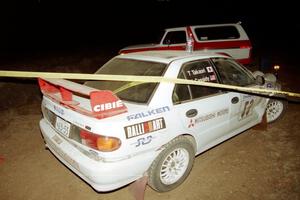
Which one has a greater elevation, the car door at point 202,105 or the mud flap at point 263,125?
the car door at point 202,105

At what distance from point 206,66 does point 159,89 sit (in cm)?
99

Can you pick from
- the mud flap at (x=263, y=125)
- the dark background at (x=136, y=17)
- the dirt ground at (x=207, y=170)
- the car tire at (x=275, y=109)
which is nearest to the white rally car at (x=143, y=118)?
the dirt ground at (x=207, y=170)

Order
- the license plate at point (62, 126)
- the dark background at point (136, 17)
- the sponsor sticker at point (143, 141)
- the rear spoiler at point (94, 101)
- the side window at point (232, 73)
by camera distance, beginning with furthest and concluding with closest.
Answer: the dark background at point (136, 17)
the side window at point (232, 73)
the license plate at point (62, 126)
the sponsor sticker at point (143, 141)
the rear spoiler at point (94, 101)

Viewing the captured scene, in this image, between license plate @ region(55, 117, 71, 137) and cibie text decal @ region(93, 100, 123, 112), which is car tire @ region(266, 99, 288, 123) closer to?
cibie text decal @ region(93, 100, 123, 112)

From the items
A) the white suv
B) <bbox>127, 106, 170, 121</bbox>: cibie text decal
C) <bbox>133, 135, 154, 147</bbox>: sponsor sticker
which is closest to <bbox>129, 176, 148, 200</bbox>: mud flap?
<bbox>133, 135, 154, 147</bbox>: sponsor sticker

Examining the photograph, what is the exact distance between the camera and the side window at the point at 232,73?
3979 millimetres

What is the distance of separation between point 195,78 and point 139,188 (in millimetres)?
1610

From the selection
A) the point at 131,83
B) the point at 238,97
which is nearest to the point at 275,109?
the point at 238,97

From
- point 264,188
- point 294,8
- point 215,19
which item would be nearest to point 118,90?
point 264,188

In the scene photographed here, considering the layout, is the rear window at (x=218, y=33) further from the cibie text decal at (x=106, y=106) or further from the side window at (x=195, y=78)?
the cibie text decal at (x=106, y=106)

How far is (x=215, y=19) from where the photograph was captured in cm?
3306

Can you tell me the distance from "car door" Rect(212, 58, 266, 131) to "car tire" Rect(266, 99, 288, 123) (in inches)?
31.9

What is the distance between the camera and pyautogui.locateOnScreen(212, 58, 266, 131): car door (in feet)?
13.2

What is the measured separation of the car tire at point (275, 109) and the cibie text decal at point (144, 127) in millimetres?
3063
